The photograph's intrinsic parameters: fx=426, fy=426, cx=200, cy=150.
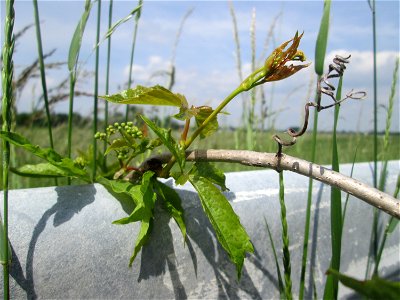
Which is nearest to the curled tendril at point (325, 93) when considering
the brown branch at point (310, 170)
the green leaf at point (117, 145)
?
the brown branch at point (310, 170)

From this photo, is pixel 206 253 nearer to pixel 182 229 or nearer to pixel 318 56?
pixel 182 229

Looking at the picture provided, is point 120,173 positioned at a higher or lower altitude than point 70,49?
lower

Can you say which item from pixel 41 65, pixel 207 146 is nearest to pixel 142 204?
pixel 41 65

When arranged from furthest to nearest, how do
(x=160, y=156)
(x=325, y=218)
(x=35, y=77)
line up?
(x=35, y=77) < (x=325, y=218) < (x=160, y=156)

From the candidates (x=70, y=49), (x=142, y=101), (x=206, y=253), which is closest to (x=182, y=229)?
(x=206, y=253)

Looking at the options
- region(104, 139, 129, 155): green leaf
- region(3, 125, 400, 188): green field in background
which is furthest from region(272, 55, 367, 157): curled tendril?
region(3, 125, 400, 188): green field in background

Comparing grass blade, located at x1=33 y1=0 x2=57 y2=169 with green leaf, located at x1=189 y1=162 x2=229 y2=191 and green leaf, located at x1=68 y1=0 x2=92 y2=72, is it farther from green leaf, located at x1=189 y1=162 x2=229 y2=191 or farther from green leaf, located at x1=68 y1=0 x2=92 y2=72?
green leaf, located at x1=189 y1=162 x2=229 y2=191
